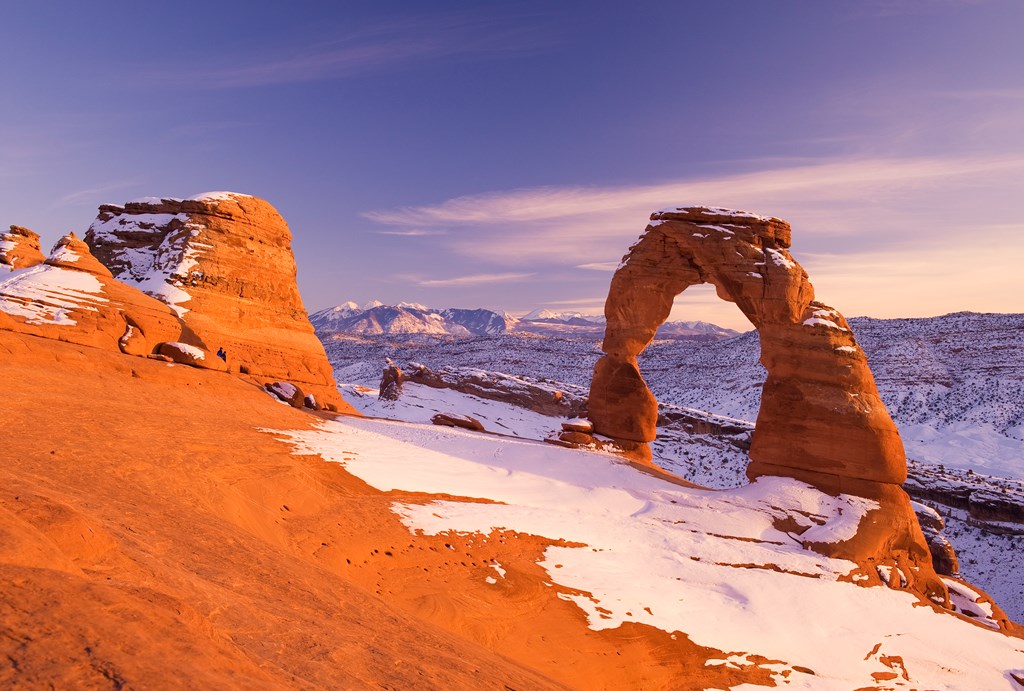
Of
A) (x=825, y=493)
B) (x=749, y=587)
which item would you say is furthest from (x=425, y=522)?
(x=825, y=493)

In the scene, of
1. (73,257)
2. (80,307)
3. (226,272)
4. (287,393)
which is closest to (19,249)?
(73,257)

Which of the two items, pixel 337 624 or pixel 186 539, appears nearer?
pixel 337 624

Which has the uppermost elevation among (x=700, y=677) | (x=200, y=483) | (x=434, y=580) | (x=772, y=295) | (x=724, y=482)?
(x=772, y=295)

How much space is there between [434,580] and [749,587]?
675cm

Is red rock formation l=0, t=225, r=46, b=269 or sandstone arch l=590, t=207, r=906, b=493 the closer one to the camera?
sandstone arch l=590, t=207, r=906, b=493

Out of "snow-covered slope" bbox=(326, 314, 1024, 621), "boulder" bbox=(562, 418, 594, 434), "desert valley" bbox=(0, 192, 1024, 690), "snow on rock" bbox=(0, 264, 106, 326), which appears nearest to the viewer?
"desert valley" bbox=(0, 192, 1024, 690)

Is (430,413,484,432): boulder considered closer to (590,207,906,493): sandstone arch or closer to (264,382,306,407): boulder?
(590,207,906,493): sandstone arch

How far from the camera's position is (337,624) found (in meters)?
5.23

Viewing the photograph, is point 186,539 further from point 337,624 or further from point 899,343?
point 899,343

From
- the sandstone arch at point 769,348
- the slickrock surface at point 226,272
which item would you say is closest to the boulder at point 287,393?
the slickrock surface at point 226,272

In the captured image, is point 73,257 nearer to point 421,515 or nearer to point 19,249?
point 19,249

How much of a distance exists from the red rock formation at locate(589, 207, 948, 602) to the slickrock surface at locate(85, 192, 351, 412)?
43.7 ft

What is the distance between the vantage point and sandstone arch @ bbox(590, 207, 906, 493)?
57.9 feet

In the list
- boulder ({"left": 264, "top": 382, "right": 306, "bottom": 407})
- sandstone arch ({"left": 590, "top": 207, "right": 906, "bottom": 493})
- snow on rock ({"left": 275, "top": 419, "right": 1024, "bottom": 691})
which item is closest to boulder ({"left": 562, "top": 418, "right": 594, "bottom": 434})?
sandstone arch ({"left": 590, "top": 207, "right": 906, "bottom": 493})
